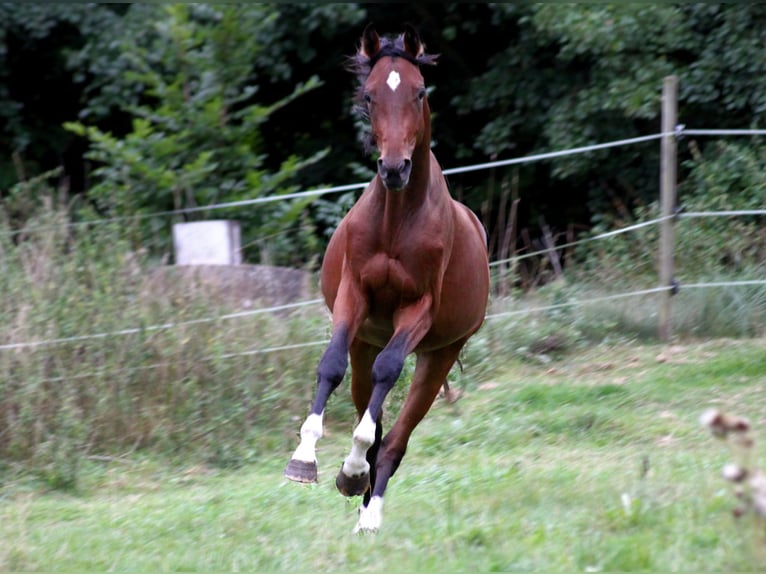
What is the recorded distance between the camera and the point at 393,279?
5.04 metres

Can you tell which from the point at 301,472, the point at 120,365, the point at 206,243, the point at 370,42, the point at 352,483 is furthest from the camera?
the point at 206,243

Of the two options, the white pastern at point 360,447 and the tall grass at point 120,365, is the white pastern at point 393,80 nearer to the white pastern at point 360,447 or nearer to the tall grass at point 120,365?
the white pastern at point 360,447

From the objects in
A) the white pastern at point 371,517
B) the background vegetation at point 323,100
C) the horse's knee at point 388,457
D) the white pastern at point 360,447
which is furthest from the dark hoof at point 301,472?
the background vegetation at point 323,100

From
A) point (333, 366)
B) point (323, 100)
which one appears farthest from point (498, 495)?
point (323, 100)

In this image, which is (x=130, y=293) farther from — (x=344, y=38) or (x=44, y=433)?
(x=344, y=38)

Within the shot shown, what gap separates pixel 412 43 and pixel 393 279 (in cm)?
113

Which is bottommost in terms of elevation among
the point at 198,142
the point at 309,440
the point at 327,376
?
the point at 309,440

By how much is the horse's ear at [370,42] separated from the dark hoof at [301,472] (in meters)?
1.96

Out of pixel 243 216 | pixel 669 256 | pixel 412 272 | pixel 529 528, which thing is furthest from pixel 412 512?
pixel 243 216

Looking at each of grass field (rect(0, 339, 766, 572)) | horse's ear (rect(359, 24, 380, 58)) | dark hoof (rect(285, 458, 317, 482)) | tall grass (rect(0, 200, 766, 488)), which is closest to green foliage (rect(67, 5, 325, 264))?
tall grass (rect(0, 200, 766, 488))

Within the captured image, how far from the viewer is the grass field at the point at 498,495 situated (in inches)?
170

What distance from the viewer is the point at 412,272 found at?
5.05 m

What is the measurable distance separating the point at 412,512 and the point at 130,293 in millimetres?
3550

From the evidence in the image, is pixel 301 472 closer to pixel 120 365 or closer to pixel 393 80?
pixel 393 80
